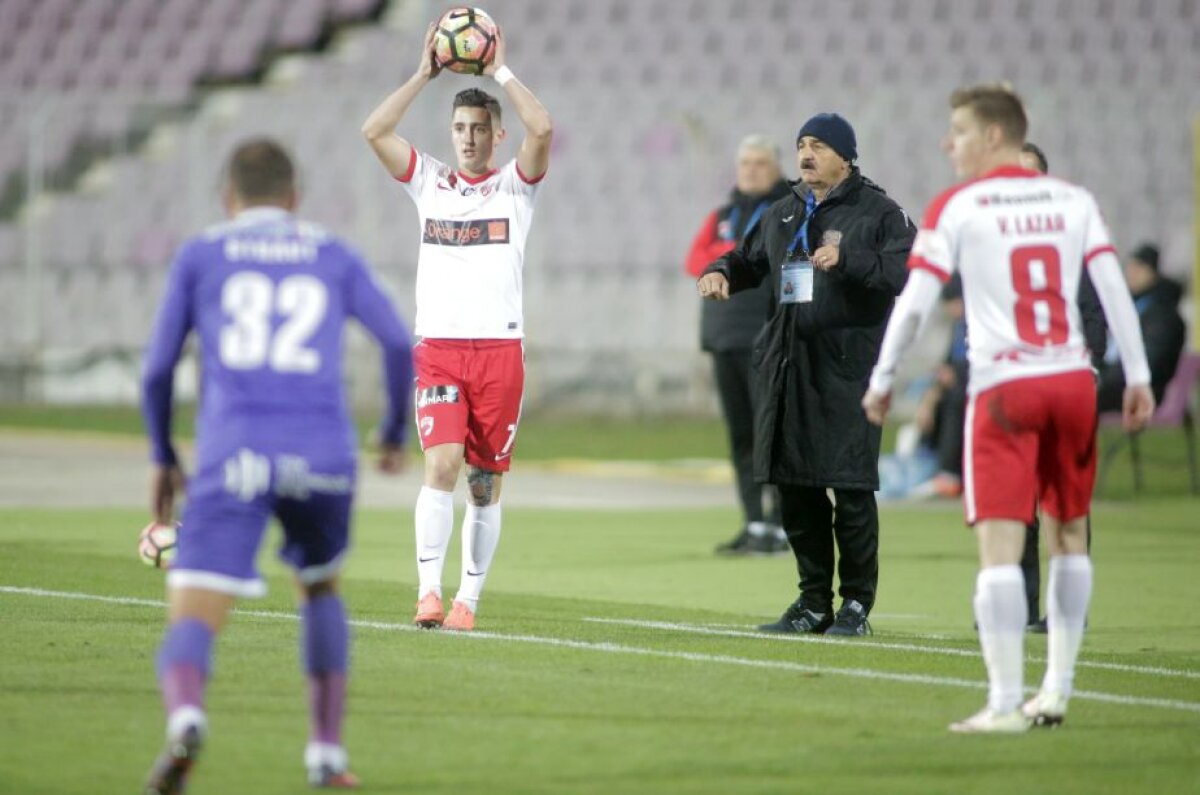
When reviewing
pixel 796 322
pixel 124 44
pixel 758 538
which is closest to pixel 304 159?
pixel 124 44

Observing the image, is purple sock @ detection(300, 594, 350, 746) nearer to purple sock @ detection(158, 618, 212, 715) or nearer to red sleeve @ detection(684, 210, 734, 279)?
purple sock @ detection(158, 618, 212, 715)

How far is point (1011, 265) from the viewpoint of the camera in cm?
630

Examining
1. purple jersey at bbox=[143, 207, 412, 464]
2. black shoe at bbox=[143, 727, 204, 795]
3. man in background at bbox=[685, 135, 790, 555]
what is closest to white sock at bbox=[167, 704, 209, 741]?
black shoe at bbox=[143, 727, 204, 795]

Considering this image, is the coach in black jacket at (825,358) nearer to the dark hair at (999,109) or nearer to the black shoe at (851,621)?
the black shoe at (851,621)

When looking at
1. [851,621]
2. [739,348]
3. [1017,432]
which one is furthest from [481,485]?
[739,348]

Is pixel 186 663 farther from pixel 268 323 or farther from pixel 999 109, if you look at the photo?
pixel 999 109

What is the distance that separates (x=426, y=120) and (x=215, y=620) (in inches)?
726

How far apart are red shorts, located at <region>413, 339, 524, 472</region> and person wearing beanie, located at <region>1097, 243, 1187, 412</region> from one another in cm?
781

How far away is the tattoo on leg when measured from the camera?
884 centimetres

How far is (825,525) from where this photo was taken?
9172mm

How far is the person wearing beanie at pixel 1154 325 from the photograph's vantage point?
50.9ft

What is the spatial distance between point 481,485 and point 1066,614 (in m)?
3.04

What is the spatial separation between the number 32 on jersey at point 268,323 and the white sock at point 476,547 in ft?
11.5

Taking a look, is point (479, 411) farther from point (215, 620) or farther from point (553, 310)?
point (553, 310)
